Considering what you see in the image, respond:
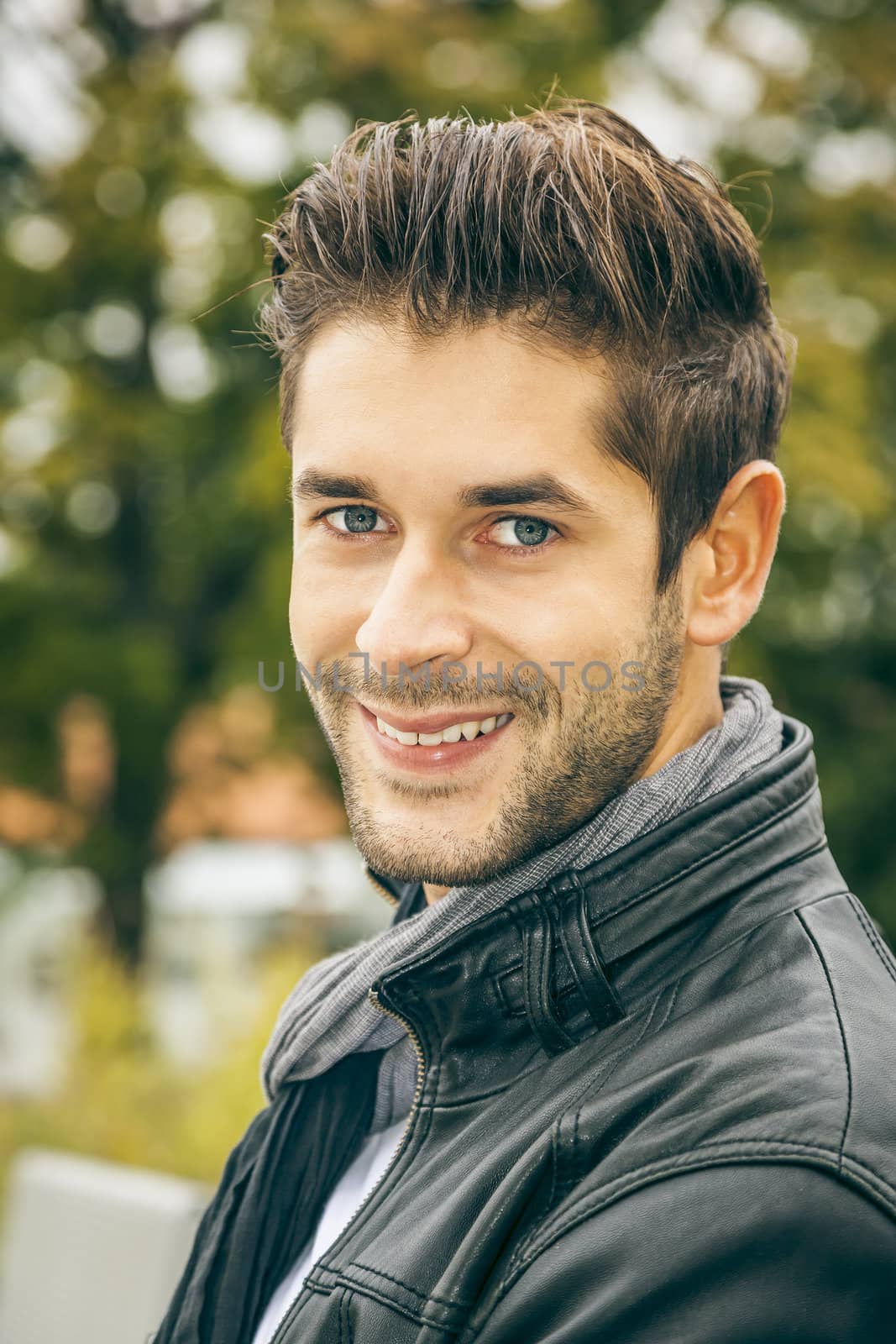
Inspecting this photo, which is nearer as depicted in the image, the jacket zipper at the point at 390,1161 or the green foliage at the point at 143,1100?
the jacket zipper at the point at 390,1161

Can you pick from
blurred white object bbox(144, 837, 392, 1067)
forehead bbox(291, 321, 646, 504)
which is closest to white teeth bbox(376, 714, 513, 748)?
blurred white object bbox(144, 837, 392, 1067)

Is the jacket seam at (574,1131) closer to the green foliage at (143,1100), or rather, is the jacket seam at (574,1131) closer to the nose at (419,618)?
the nose at (419,618)

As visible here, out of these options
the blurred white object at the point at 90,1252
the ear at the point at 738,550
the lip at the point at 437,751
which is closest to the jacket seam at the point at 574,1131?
the lip at the point at 437,751

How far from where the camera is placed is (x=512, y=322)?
5.85 feet

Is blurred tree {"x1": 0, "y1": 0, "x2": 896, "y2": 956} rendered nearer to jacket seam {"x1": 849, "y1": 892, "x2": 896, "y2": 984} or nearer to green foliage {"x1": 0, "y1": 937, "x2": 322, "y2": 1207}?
green foliage {"x1": 0, "y1": 937, "x2": 322, "y2": 1207}

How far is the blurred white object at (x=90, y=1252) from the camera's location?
125 inches

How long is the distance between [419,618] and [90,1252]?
7.58 ft

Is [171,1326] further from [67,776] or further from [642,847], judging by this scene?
[67,776]

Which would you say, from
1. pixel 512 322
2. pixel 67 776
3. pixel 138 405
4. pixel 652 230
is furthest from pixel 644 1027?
pixel 67 776

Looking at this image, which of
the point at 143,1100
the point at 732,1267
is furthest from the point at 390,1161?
the point at 143,1100

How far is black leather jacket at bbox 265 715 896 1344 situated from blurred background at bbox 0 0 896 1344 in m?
6.32

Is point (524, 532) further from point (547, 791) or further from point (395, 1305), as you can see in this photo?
point (395, 1305)

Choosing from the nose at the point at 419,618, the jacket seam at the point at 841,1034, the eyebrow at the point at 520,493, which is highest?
the eyebrow at the point at 520,493

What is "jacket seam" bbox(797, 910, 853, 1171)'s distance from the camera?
1.27 m
